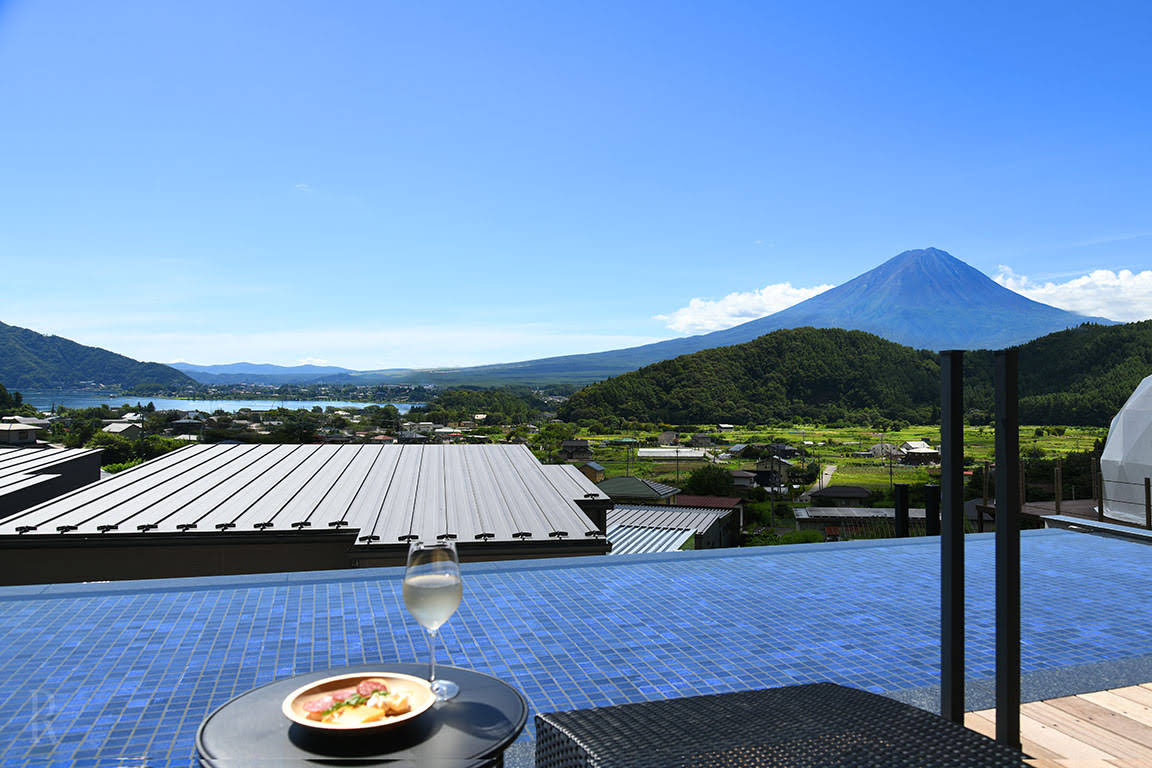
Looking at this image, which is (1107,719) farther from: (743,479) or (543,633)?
(743,479)

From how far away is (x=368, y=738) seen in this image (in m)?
1.12

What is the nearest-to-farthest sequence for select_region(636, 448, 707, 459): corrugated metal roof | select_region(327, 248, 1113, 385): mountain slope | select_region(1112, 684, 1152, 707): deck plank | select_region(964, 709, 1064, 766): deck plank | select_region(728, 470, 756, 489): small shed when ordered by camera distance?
select_region(964, 709, 1064, 766): deck plank, select_region(1112, 684, 1152, 707): deck plank, select_region(636, 448, 707, 459): corrugated metal roof, select_region(728, 470, 756, 489): small shed, select_region(327, 248, 1113, 385): mountain slope

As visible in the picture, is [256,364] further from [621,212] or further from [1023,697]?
[1023,697]

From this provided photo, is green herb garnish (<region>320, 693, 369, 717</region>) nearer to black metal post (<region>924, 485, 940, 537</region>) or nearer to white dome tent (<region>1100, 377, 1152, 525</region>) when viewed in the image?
black metal post (<region>924, 485, 940, 537</region>)

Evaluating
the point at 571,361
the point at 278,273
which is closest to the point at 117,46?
the point at 278,273

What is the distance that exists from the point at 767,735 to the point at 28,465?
41.1 ft

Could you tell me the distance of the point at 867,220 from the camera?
56156mm

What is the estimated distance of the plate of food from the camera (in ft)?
3.76

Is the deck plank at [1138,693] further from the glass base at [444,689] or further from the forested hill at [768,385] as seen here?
the forested hill at [768,385]

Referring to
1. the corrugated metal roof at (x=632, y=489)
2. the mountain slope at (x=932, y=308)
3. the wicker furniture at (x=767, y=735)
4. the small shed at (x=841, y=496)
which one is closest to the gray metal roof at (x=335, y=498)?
the wicker furniture at (x=767, y=735)

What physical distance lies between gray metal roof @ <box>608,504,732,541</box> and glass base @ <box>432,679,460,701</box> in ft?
62.7

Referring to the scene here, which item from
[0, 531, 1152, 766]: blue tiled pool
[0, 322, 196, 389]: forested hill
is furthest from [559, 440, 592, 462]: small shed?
[0, 322, 196, 389]: forested hill

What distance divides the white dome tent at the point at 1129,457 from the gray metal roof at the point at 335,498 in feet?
38.8

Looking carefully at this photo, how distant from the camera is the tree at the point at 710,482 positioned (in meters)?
34.2
